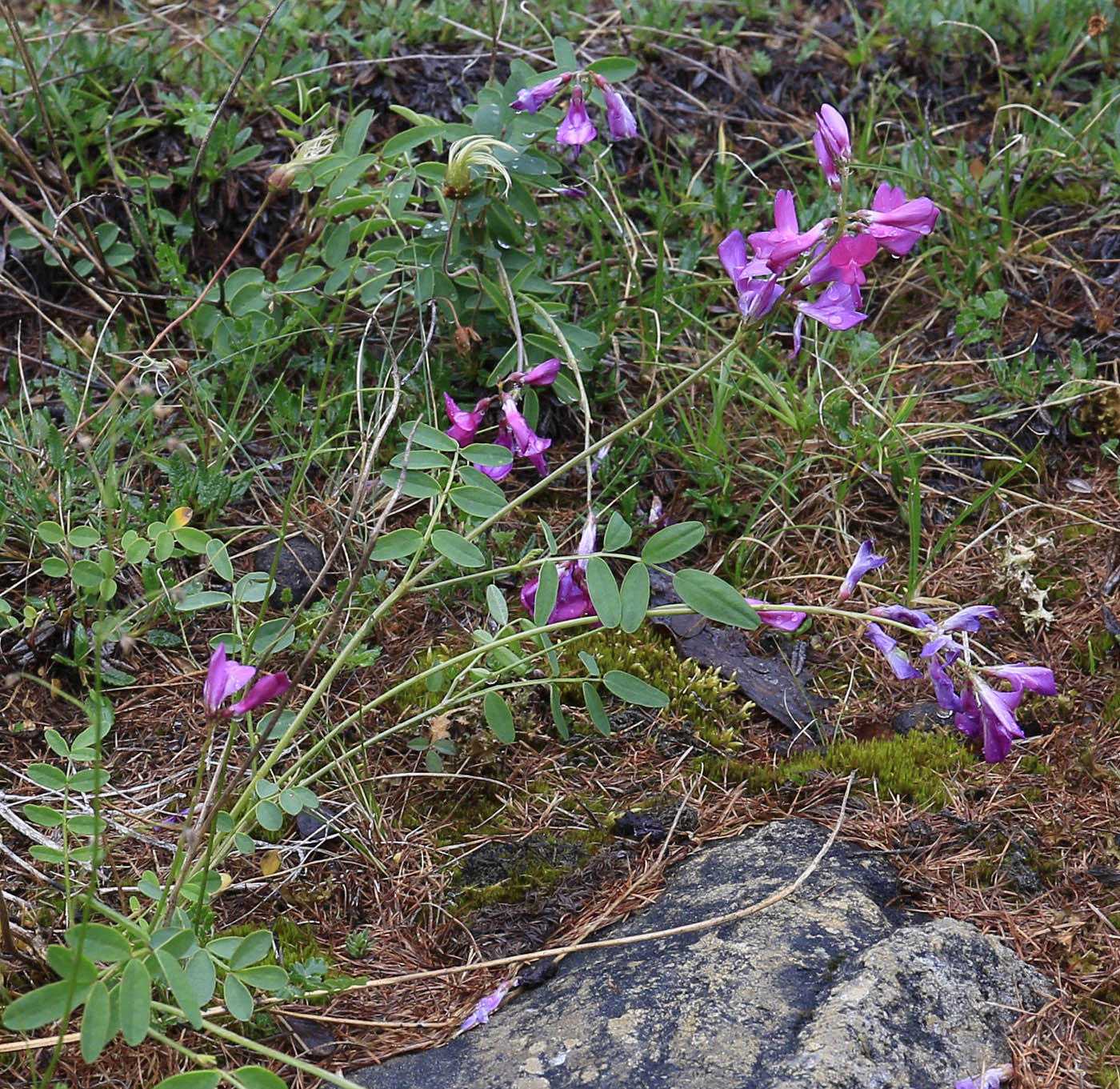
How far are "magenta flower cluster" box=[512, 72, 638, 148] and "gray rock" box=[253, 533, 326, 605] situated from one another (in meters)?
1.08

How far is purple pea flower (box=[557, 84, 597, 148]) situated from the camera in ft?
8.20

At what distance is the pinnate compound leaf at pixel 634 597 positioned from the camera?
1.70 m

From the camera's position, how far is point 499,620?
6.37 ft

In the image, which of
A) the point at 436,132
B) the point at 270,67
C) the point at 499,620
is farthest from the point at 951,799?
the point at 270,67

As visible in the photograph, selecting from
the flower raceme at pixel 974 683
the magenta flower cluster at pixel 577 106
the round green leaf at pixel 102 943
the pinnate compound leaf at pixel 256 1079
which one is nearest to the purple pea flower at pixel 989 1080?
the flower raceme at pixel 974 683

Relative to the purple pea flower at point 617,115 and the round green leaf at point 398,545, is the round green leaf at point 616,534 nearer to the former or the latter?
the round green leaf at point 398,545

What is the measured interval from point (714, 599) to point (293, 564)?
1225mm

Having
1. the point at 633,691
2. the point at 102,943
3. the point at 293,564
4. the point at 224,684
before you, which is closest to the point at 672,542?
the point at 633,691

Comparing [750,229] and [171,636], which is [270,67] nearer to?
[750,229]

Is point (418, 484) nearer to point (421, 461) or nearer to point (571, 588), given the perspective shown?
point (421, 461)

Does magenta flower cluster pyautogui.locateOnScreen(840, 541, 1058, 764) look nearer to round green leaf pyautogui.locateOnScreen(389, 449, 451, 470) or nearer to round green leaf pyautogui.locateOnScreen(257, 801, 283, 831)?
round green leaf pyautogui.locateOnScreen(389, 449, 451, 470)

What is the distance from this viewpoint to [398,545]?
1.85 meters

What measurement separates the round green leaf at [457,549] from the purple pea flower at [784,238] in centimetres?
65

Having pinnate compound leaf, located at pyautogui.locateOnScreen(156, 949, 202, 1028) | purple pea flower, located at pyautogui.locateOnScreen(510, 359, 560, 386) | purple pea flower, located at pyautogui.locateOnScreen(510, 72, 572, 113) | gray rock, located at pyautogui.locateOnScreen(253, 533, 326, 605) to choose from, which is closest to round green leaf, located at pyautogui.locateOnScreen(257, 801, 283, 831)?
pinnate compound leaf, located at pyautogui.locateOnScreen(156, 949, 202, 1028)
